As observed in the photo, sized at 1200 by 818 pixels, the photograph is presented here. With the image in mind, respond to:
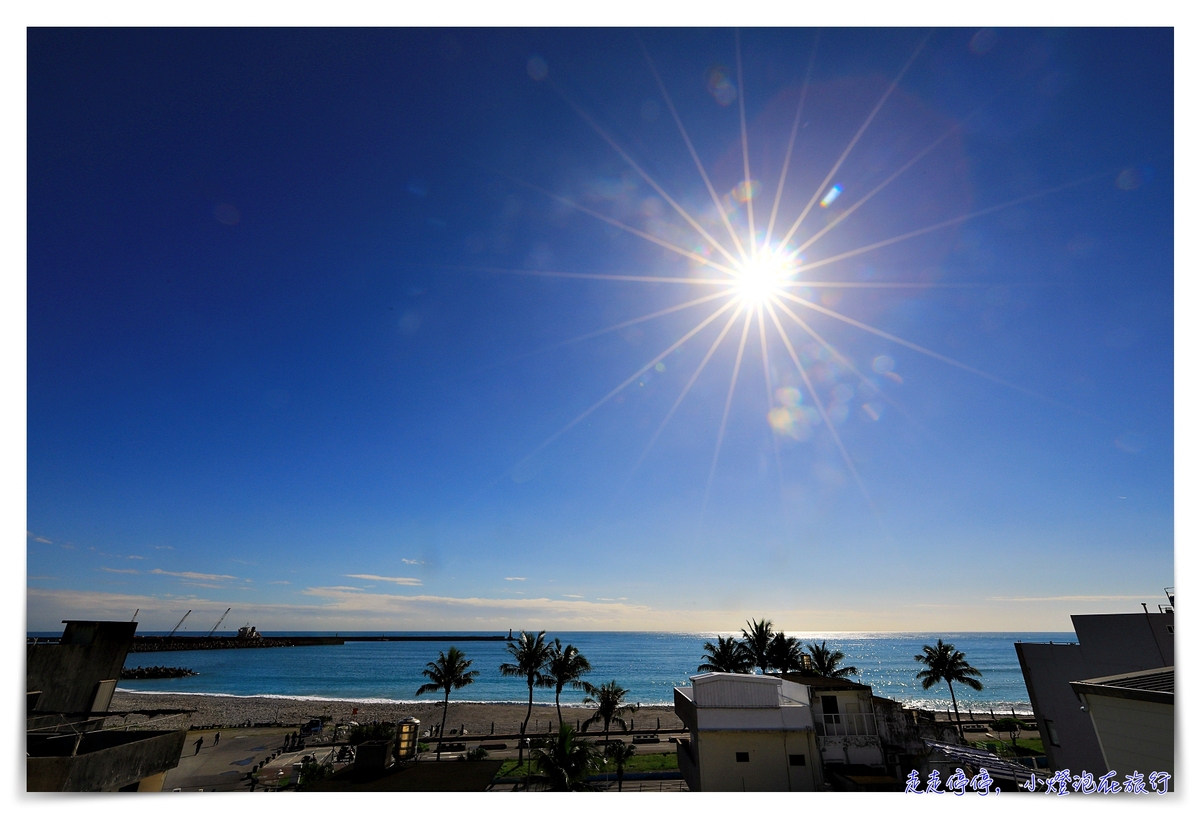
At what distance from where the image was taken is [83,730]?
13062mm

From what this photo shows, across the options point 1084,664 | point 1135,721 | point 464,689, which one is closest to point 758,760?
point 1135,721

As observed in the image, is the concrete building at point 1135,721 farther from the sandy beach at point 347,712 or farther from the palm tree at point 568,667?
the sandy beach at point 347,712

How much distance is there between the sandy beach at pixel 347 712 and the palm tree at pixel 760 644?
1360cm

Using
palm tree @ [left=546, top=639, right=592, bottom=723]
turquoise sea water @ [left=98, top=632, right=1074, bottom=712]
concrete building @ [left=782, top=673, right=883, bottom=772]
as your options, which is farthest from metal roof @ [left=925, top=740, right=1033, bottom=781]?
turquoise sea water @ [left=98, top=632, right=1074, bottom=712]

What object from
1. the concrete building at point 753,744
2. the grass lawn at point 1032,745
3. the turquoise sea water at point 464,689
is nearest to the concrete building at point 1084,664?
the concrete building at point 753,744

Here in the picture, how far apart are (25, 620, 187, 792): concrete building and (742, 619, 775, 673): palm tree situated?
→ 34934mm

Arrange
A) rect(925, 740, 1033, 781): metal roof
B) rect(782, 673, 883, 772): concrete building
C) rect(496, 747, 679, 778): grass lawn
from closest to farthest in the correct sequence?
1. rect(925, 740, 1033, 781): metal roof
2. rect(782, 673, 883, 772): concrete building
3. rect(496, 747, 679, 778): grass lawn

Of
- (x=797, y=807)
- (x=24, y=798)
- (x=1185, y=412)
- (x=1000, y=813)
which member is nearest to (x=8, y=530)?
(x=24, y=798)

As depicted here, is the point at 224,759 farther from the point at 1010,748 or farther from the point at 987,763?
the point at 1010,748

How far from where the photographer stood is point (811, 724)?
17.9m

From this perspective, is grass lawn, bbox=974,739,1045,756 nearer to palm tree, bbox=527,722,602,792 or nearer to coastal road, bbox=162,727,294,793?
palm tree, bbox=527,722,602,792

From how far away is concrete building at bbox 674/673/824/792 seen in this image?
17.6 meters

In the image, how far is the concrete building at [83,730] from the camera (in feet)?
32.7

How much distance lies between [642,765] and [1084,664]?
1958 centimetres
